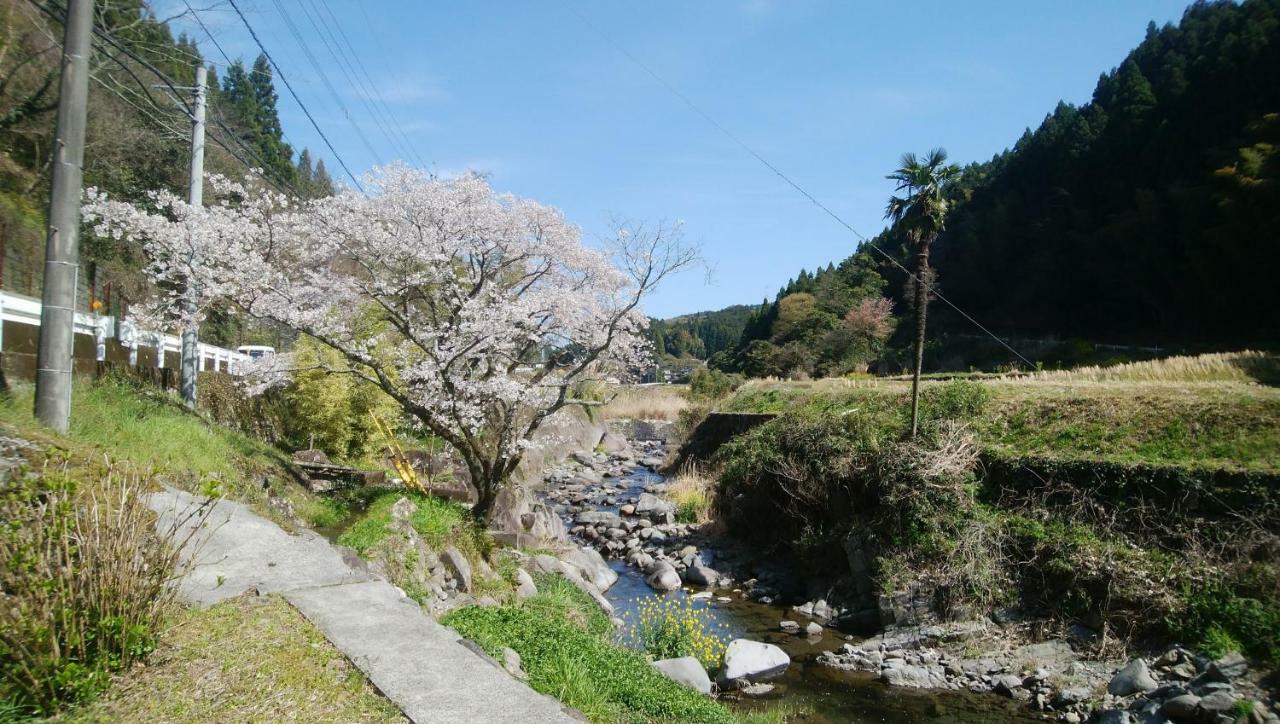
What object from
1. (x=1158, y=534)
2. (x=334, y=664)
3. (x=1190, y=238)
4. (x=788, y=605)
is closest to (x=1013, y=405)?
(x=1158, y=534)

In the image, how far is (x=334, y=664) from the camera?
14.1ft

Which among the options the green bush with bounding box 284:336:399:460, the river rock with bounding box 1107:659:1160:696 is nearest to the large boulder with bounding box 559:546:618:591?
the green bush with bounding box 284:336:399:460

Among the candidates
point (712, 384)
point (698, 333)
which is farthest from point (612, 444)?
point (698, 333)

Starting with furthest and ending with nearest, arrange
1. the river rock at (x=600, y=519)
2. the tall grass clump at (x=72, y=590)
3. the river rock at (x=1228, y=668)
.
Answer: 1. the river rock at (x=600, y=519)
2. the river rock at (x=1228, y=668)
3. the tall grass clump at (x=72, y=590)

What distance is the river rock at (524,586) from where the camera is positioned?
11344mm

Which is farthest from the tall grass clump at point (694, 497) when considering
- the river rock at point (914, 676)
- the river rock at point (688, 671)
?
the river rock at point (688, 671)

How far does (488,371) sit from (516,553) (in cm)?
346

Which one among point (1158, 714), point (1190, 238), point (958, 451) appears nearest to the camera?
point (1158, 714)

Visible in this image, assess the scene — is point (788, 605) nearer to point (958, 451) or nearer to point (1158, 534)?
point (958, 451)

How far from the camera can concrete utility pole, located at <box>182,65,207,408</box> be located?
505 inches

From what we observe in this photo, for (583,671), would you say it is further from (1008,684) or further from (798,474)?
(798,474)

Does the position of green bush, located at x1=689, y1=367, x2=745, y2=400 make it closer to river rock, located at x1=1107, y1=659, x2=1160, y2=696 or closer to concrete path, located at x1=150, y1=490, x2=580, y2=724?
river rock, located at x1=1107, y1=659, x2=1160, y2=696

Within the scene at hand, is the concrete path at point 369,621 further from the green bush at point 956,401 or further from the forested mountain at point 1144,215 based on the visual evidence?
the forested mountain at point 1144,215

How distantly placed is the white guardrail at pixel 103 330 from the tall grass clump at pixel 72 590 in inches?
359
